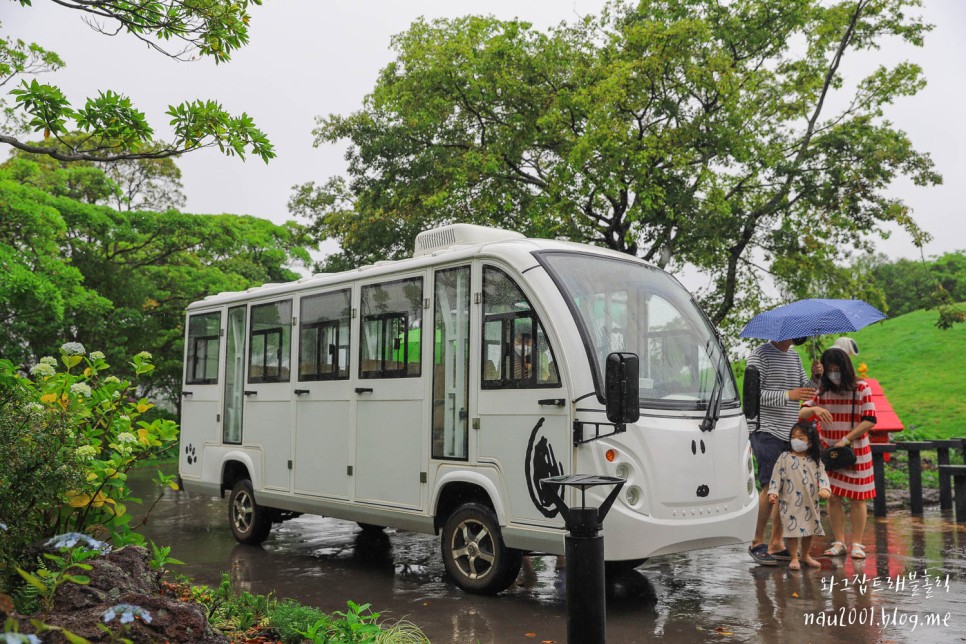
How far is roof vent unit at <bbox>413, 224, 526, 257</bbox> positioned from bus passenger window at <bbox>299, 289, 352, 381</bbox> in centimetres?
108

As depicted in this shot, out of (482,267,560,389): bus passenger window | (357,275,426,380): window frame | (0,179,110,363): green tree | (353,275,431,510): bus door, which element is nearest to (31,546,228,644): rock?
(482,267,560,389): bus passenger window

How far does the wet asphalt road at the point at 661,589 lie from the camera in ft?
20.2

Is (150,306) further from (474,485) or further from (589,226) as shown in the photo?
(474,485)

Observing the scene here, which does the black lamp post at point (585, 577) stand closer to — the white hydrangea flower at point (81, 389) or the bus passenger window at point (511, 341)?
the bus passenger window at point (511, 341)

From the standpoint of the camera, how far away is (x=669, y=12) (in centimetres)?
1841

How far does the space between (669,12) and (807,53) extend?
3.10 metres

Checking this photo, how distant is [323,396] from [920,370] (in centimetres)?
2934

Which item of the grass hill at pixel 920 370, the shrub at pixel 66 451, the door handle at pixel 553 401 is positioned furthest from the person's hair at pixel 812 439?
the grass hill at pixel 920 370

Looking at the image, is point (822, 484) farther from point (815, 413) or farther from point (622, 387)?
point (622, 387)

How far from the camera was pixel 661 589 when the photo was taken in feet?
25.2

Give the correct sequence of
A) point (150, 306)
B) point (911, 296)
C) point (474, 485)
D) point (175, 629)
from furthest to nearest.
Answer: point (911, 296)
point (150, 306)
point (474, 485)
point (175, 629)

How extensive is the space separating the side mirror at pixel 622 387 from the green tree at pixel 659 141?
10634mm

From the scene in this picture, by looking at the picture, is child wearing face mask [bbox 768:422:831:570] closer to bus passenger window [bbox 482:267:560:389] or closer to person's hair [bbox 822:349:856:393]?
person's hair [bbox 822:349:856:393]

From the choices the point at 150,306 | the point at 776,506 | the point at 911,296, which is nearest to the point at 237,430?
the point at 776,506
